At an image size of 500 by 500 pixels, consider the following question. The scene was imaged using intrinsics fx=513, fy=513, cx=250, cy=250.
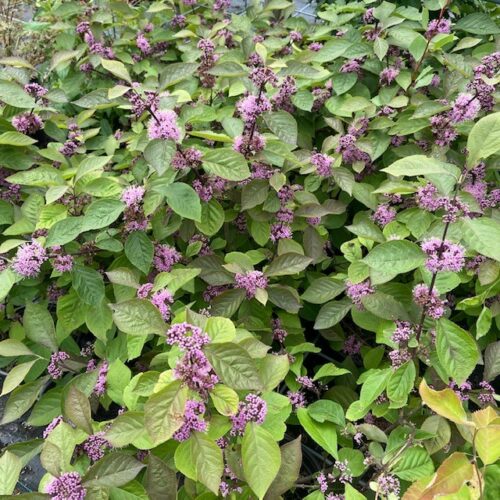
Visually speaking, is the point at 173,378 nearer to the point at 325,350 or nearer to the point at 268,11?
the point at 325,350

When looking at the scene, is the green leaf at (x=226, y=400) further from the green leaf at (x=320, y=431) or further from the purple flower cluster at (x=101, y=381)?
the purple flower cluster at (x=101, y=381)

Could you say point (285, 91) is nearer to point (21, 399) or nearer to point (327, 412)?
point (327, 412)

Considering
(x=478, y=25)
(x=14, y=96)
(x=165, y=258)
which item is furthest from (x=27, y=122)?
(x=478, y=25)

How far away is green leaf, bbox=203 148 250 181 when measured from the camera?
4.15ft

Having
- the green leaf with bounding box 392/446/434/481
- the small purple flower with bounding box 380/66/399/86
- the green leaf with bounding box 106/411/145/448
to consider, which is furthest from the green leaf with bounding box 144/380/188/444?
the small purple flower with bounding box 380/66/399/86

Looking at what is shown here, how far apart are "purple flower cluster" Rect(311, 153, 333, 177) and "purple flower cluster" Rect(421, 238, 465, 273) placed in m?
0.58

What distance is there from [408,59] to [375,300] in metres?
1.13

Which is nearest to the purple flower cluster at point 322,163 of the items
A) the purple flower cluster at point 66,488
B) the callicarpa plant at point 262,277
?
the callicarpa plant at point 262,277

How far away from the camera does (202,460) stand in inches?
34.4

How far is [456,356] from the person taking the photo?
1047 millimetres

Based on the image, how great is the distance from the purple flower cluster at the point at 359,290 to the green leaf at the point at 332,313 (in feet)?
0.24

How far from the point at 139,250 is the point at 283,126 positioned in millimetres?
521

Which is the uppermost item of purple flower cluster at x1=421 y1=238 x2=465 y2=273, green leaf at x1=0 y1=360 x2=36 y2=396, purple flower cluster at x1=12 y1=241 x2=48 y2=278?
purple flower cluster at x1=421 y1=238 x2=465 y2=273

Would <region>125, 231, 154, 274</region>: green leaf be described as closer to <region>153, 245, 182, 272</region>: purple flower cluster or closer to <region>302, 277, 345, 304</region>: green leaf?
<region>153, 245, 182, 272</region>: purple flower cluster
